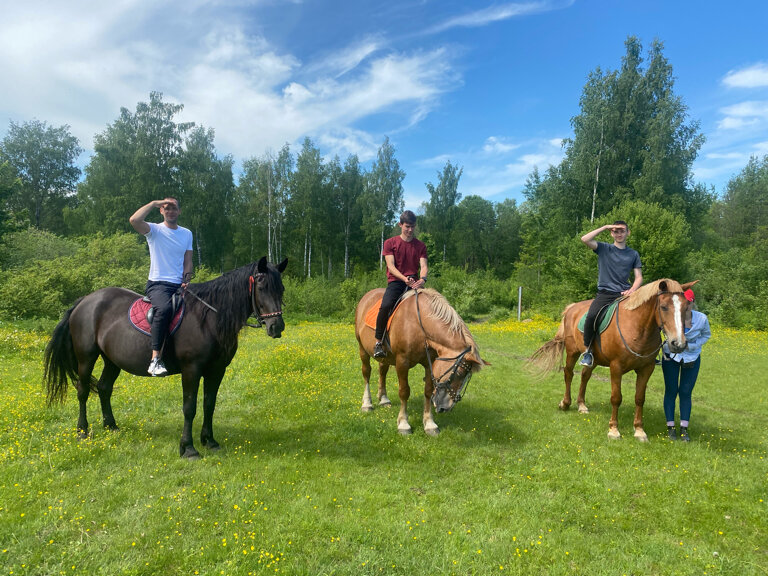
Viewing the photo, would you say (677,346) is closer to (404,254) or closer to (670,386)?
(670,386)

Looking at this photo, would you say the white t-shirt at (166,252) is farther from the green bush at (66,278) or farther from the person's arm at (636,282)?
the green bush at (66,278)

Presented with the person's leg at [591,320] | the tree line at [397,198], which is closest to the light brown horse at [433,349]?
the person's leg at [591,320]

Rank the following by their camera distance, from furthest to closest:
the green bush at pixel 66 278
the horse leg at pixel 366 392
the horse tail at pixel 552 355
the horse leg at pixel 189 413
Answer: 1. the green bush at pixel 66 278
2. the horse tail at pixel 552 355
3. the horse leg at pixel 366 392
4. the horse leg at pixel 189 413

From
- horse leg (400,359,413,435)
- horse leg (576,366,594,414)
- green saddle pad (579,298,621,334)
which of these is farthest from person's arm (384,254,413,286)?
horse leg (576,366,594,414)

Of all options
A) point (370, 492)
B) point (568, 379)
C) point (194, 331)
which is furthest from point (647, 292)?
point (194, 331)

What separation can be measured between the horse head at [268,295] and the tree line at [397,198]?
Answer: 2212 cm

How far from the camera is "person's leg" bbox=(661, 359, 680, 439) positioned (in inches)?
235

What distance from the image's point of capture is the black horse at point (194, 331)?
4895 mm

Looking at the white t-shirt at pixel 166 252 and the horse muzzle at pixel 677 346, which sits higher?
the white t-shirt at pixel 166 252

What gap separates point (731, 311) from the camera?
940 inches

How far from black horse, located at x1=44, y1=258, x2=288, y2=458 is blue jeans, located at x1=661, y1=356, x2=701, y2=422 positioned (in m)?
5.91

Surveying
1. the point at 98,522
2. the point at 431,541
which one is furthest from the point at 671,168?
the point at 98,522

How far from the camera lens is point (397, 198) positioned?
43906mm

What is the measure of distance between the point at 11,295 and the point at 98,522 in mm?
19169
